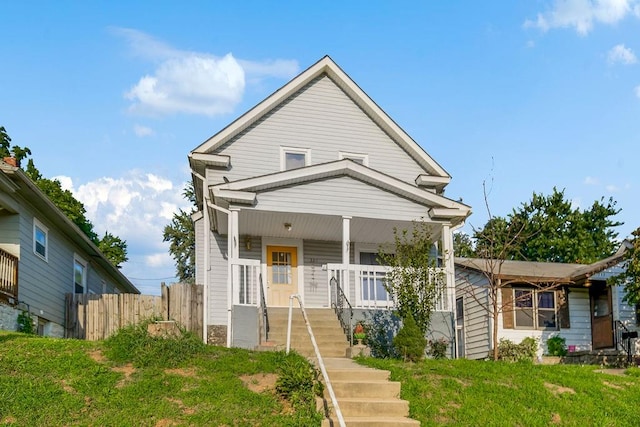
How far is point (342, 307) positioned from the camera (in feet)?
59.5

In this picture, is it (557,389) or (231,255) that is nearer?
(557,389)

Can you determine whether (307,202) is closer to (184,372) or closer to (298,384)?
(184,372)

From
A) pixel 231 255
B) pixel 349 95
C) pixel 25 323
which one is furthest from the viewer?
pixel 349 95

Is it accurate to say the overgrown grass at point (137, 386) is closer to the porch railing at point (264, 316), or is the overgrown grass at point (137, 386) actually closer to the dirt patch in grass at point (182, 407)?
the dirt patch in grass at point (182, 407)

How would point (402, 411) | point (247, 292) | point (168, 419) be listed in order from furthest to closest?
point (247, 292) < point (402, 411) < point (168, 419)

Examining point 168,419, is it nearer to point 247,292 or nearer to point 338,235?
point 247,292

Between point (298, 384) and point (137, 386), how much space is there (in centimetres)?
236

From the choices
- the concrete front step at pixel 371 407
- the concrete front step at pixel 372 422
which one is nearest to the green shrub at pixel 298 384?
the concrete front step at pixel 371 407

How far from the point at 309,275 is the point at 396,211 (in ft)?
11.0

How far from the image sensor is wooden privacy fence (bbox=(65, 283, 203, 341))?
19.1 metres

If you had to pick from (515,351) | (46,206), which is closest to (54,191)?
(46,206)

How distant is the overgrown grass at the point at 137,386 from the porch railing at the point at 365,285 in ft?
18.0

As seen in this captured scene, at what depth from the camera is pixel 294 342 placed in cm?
1612

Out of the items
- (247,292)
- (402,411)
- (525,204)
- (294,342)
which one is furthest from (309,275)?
(525,204)
